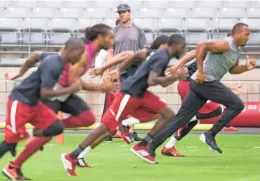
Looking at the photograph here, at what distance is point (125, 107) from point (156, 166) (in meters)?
0.85

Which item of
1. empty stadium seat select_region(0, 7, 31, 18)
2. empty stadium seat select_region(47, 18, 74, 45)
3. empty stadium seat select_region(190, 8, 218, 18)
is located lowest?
empty stadium seat select_region(47, 18, 74, 45)

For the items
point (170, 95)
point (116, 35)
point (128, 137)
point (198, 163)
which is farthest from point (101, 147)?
point (170, 95)

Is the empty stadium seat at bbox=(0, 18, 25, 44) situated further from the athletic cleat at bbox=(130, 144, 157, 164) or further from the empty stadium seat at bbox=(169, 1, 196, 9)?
the athletic cleat at bbox=(130, 144, 157, 164)

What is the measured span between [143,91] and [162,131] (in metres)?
1.10

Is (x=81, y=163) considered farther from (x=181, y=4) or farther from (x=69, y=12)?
(x=181, y=4)

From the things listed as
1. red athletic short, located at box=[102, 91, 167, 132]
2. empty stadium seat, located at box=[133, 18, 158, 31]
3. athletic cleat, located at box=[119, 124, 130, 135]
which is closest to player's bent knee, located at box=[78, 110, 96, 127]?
red athletic short, located at box=[102, 91, 167, 132]

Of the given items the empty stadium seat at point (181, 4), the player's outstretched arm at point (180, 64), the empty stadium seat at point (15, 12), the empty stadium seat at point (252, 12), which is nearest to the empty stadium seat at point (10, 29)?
the empty stadium seat at point (15, 12)

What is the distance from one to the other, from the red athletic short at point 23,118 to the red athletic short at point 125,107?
1397 mm

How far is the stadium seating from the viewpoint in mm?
22406

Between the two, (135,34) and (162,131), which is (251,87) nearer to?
(135,34)

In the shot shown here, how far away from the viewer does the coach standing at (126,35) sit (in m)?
15.6

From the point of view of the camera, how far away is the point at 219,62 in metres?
12.5

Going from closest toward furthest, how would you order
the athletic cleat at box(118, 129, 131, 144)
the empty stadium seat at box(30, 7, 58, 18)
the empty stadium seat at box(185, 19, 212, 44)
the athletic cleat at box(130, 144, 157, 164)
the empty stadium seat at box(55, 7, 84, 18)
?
the athletic cleat at box(130, 144, 157, 164)
the athletic cleat at box(118, 129, 131, 144)
the empty stadium seat at box(185, 19, 212, 44)
the empty stadium seat at box(30, 7, 58, 18)
the empty stadium seat at box(55, 7, 84, 18)

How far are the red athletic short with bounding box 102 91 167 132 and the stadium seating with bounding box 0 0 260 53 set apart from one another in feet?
34.7
